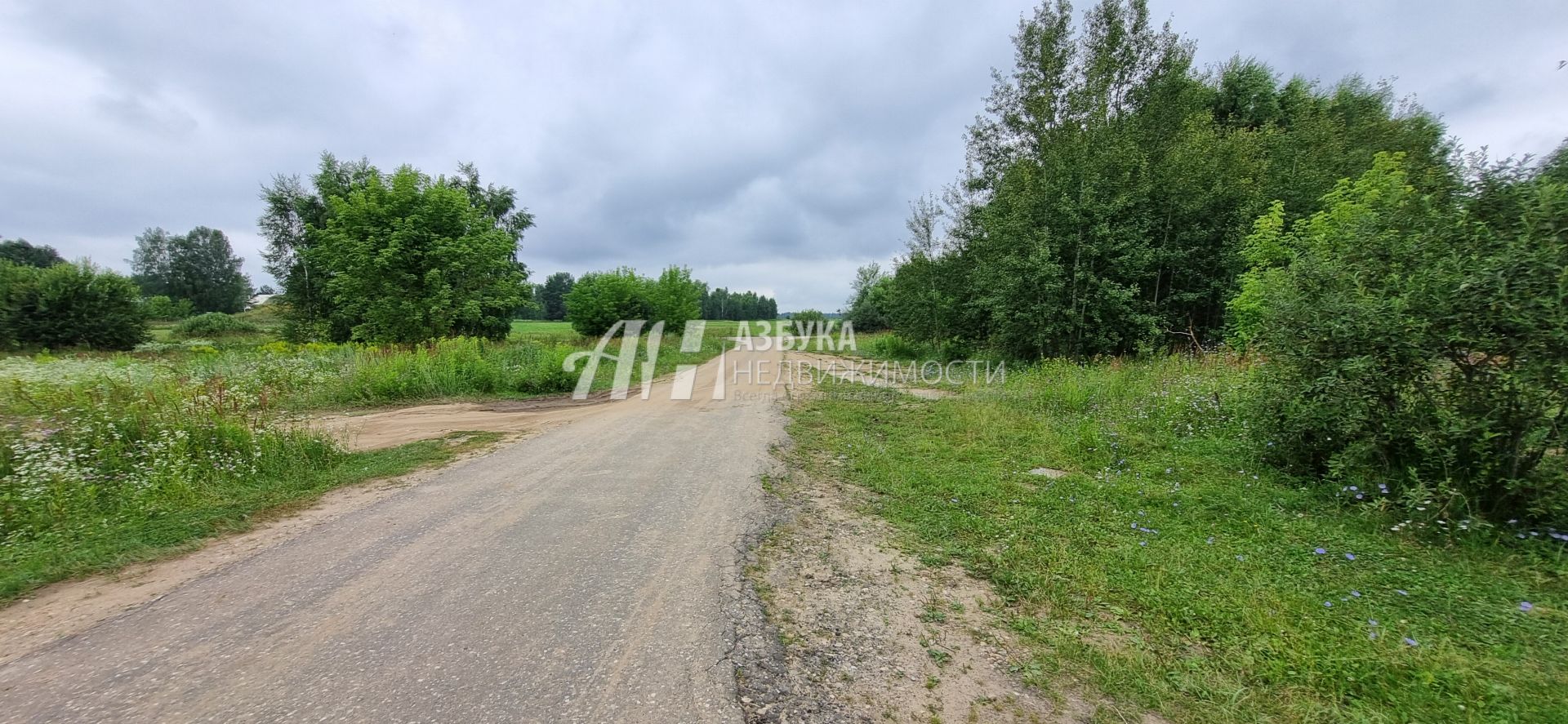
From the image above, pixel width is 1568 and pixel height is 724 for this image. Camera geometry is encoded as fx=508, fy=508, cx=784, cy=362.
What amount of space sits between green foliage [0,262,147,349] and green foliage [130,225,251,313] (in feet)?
127

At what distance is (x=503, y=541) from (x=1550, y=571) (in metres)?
7.30

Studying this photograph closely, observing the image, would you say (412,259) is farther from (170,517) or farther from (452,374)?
(170,517)

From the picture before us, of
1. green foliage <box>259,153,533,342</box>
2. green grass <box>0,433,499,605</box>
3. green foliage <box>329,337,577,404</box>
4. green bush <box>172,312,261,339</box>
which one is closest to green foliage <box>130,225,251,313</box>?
green bush <box>172,312,261,339</box>

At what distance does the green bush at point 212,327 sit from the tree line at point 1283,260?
41216 millimetres

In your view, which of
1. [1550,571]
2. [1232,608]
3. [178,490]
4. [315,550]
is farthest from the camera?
[178,490]

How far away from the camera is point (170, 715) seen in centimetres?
206

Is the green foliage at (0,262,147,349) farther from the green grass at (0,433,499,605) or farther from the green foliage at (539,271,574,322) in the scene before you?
the green foliage at (539,271,574,322)

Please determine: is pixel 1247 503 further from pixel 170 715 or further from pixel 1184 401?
pixel 170 715

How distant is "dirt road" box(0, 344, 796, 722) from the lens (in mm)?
2184

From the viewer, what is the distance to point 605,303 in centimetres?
3012

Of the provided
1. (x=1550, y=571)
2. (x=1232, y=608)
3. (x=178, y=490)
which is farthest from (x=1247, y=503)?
(x=178, y=490)

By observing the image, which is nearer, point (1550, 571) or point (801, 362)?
point (1550, 571)

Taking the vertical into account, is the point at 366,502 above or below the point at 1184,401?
below

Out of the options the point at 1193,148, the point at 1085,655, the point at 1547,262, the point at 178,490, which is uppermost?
the point at 1193,148
